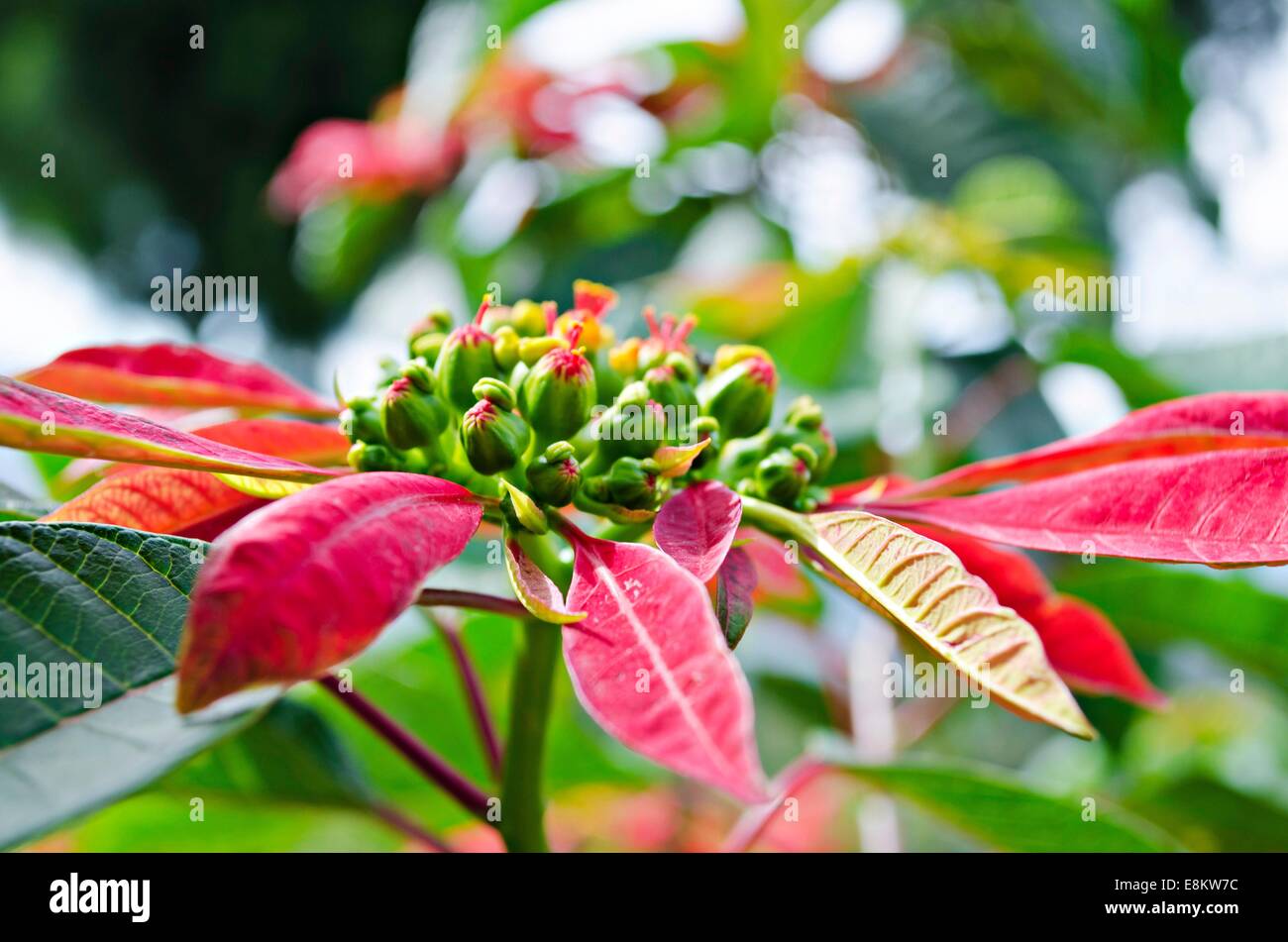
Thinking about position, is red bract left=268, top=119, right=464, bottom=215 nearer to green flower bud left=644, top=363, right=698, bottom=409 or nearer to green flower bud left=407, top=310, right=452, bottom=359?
green flower bud left=407, top=310, right=452, bottom=359

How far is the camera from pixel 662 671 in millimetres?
325

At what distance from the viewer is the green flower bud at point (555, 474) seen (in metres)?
0.48

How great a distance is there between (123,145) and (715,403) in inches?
178

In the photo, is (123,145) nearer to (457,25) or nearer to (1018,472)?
(457,25)

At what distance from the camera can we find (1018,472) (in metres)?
0.57

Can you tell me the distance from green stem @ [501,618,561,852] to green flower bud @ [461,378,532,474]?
100 millimetres

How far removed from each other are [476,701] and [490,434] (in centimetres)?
27

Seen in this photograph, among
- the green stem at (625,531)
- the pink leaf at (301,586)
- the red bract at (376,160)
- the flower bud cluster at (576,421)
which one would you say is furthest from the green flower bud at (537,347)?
the red bract at (376,160)

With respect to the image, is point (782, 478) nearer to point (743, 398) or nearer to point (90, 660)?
point (743, 398)

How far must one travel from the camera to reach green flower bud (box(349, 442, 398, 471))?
506mm

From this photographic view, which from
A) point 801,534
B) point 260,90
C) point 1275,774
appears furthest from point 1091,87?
point 260,90

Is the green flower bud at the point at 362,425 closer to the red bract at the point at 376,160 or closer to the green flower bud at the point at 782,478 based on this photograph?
the green flower bud at the point at 782,478

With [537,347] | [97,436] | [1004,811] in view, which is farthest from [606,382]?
[1004,811]

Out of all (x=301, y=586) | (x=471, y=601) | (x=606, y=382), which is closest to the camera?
(x=301, y=586)
